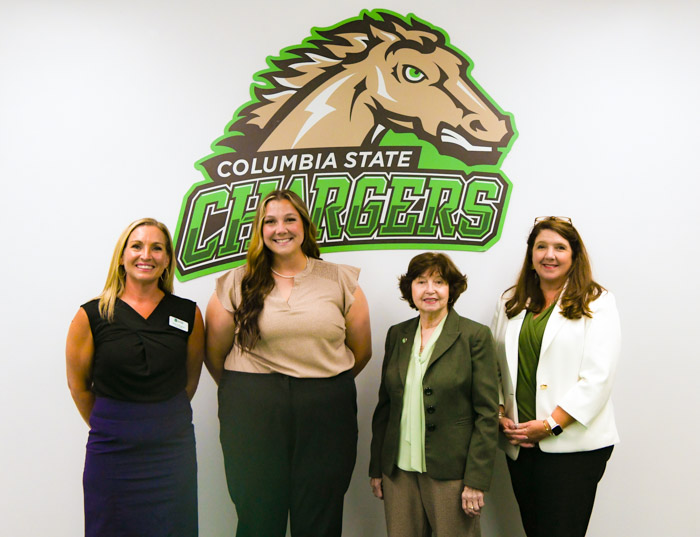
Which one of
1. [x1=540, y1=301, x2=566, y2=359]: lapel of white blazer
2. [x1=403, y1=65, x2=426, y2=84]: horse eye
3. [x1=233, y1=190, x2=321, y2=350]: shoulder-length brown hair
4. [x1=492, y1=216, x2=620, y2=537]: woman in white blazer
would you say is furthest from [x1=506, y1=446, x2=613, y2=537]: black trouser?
[x1=403, y1=65, x2=426, y2=84]: horse eye

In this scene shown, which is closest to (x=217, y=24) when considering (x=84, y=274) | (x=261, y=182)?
(x=261, y=182)

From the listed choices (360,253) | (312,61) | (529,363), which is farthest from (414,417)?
(312,61)

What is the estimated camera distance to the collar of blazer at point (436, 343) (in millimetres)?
2129

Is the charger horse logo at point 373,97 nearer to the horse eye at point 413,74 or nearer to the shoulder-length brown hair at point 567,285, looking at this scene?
the horse eye at point 413,74

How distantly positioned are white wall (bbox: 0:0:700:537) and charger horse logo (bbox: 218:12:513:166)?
0.09m

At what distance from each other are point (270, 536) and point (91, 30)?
8.44 ft

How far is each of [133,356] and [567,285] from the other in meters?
1.73

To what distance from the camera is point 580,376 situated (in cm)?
214

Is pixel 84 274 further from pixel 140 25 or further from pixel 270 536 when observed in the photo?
pixel 270 536

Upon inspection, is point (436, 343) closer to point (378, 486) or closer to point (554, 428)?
point (554, 428)

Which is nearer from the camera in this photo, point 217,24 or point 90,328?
point 90,328

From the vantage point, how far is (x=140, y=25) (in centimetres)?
278

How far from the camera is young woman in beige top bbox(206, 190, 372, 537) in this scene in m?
2.11

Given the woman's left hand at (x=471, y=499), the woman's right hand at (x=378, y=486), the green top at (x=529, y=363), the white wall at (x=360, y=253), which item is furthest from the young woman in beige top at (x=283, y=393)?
the green top at (x=529, y=363)
